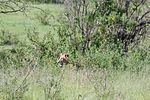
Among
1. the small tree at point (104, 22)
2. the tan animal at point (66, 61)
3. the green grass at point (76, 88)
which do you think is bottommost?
the tan animal at point (66, 61)

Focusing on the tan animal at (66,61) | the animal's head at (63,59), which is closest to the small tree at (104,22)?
the tan animal at (66,61)

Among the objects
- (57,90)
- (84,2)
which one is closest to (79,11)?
(84,2)

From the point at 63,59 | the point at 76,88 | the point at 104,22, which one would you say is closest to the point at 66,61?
the point at 63,59

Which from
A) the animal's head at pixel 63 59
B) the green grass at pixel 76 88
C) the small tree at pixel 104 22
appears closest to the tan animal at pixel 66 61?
the animal's head at pixel 63 59

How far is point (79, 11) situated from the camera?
15.0 m

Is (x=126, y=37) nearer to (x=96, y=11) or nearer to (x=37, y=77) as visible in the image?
(x=96, y=11)

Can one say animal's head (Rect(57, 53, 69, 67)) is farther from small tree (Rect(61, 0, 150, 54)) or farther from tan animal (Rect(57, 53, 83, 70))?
small tree (Rect(61, 0, 150, 54))

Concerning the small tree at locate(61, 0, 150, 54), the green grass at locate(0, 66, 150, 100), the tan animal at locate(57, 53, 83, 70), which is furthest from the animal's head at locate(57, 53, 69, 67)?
the green grass at locate(0, 66, 150, 100)

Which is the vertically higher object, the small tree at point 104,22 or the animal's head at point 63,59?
the small tree at point 104,22

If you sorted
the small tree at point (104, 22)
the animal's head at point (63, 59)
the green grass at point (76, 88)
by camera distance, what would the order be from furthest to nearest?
the small tree at point (104, 22), the animal's head at point (63, 59), the green grass at point (76, 88)

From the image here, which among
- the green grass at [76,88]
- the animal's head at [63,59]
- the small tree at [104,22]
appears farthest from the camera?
the small tree at [104,22]

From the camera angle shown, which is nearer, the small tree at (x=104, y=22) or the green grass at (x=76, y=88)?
the green grass at (x=76, y=88)

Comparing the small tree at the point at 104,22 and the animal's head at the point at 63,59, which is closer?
the animal's head at the point at 63,59

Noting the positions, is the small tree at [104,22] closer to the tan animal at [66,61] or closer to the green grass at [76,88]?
the tan animal at [66,61]
